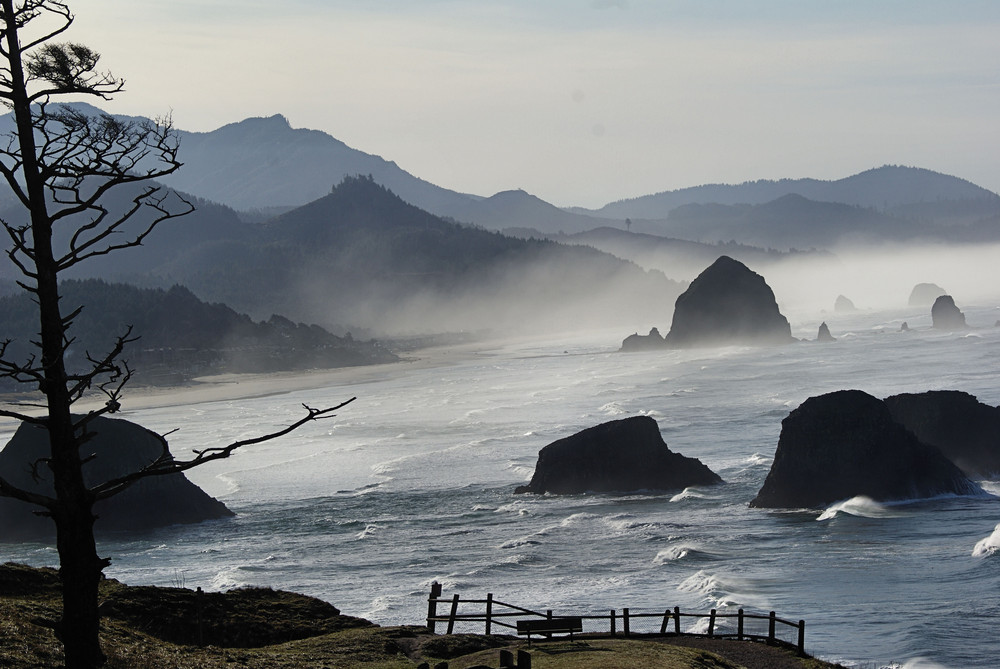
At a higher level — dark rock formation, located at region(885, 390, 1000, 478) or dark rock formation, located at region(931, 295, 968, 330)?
dark rock formation, located at region(931, 295, 968, 330)

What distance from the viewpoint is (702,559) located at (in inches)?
1656

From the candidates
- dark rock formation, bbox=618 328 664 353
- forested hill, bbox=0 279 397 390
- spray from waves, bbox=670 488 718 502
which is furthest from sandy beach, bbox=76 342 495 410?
spray from waves, bbox=670 488 718 502

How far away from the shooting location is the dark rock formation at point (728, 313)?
156 metres

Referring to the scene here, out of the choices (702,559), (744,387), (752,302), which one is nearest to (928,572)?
(702,559)

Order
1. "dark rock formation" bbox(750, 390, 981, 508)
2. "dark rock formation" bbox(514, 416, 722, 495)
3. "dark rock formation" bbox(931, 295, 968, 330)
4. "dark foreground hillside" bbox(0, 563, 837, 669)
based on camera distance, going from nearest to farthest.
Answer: "dark foreground hillside" bbox(0, 563, 837, 669) < "dark rock formation" bbox(750, 390, 981, 508) < "dark rock formation" bbox(514, 416, 722, 495) < "dark rock formation" bbox(931, 295, 968, 330)

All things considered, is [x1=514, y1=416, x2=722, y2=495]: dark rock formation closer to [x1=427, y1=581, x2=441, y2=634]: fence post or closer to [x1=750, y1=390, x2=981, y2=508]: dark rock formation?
[x1=750, y1=390, x2=981, y2=508]: dark rock formation

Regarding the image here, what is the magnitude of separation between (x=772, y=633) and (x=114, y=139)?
21217mm

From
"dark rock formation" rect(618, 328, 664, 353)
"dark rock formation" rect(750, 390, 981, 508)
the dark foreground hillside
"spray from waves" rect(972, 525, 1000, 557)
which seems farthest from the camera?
"dark rock formation" rect(618, 328, 664, 353)

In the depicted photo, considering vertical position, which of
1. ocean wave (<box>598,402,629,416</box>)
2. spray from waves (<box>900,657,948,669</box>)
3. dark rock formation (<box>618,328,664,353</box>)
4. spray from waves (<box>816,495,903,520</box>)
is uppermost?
dark rock formation (<box>618,328,664,353</box>)

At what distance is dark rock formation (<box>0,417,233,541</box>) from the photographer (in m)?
53.4

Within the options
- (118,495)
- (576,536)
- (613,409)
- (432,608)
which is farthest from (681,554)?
(613,409)

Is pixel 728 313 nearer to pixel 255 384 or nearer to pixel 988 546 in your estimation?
pixel 255 384

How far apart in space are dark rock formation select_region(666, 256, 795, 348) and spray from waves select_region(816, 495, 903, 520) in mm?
107098

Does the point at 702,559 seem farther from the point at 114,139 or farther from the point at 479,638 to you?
the point at 114,139
